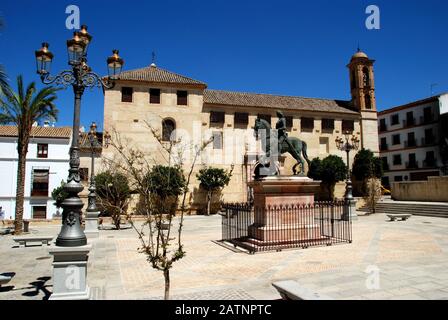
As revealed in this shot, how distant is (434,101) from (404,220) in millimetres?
29169

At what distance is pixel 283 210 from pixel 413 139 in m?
41.2

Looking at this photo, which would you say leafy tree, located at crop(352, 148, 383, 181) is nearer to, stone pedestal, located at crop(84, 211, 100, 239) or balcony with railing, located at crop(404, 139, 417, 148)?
balcony with railing, located at crop(404, 139, 417, 148)

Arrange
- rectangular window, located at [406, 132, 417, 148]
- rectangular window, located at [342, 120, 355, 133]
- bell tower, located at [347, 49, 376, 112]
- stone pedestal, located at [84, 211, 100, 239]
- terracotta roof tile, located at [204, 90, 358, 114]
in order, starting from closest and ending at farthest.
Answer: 1. stone pedestal, located at [84, 211, 100, 239]
2. terracotta roof tile, located at [204, 90, 358, 114]
3. rectangular window, located at [342, 120, 355, 133]
4. bell tower, located at [347, 49, 376, 112]
5. rectangular window, located at [406, 132, 417, 148]

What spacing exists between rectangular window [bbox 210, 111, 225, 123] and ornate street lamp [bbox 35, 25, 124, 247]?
26479mm

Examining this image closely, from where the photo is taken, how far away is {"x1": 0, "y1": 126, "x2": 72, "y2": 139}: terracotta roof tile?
1281 inches

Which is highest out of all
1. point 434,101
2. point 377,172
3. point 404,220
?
point 434,101

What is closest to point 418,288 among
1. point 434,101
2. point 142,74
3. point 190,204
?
point 190,204

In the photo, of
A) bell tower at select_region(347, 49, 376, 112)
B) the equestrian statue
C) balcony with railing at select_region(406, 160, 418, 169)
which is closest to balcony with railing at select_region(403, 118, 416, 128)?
balcony with railing at select_region(406, 160, 418, 169)

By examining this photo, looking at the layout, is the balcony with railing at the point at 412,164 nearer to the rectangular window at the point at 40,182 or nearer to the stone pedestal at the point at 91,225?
the stone pedestal at the point at 91,225

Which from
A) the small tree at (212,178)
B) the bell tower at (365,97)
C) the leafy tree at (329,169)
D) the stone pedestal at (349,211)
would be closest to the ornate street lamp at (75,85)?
the stone pedestal at (349,211)

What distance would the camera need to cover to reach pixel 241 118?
34.9m

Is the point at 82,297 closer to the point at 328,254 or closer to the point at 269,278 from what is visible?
the point at 269,278

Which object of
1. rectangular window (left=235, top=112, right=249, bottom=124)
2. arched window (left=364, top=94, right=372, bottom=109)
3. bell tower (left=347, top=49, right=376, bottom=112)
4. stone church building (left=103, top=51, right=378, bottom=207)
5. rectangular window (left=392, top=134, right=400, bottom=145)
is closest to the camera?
stone church building (left=103, top=51, right=378, bottom=207)

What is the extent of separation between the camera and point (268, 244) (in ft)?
32.7
